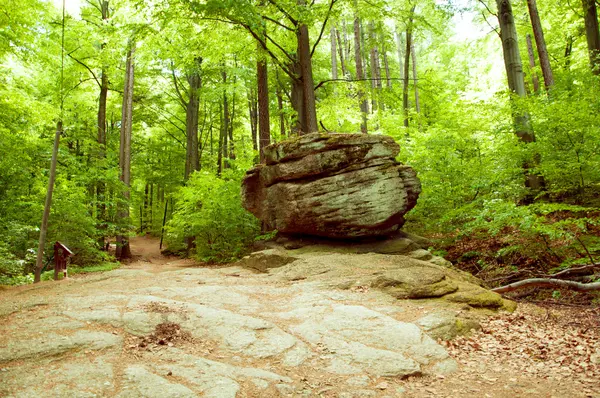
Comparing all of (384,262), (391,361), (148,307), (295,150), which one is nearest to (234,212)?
(295,150)

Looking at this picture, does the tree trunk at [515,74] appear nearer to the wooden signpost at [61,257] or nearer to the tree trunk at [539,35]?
the tree trunk at [539,35]

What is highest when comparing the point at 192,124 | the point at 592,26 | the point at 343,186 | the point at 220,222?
the point at 192,124

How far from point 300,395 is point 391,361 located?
50.5 inches

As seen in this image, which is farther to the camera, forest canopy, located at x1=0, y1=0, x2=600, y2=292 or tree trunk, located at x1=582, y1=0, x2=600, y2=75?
tree trunk, located at x1=582, y1=0, x2=600, y2=75

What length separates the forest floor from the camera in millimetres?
3398

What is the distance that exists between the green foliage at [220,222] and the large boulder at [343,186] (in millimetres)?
3092

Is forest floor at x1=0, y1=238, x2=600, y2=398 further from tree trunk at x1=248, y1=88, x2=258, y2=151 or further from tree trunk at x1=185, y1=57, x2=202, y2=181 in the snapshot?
tree trunk at x1=248, y1=88, x2=258, y2=151

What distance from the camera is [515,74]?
34.7ft

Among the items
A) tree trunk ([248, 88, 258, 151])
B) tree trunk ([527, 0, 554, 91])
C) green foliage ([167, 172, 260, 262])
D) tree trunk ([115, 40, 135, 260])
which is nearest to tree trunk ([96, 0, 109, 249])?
tree trunk ([115, 40, 135, 260])

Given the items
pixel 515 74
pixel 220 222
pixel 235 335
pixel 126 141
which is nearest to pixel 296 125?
pixel 220 222

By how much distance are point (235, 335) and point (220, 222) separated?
893 centimetres

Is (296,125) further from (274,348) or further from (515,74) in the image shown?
(274,348)

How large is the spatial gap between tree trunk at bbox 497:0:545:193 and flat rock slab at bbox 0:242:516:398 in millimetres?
4864

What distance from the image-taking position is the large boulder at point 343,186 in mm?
9625
